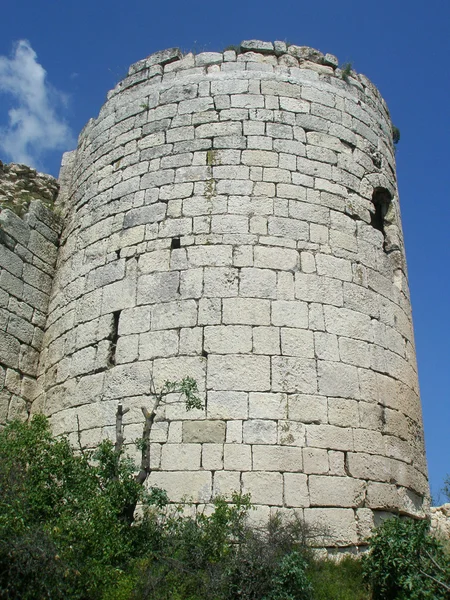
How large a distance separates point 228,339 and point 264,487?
141 cm

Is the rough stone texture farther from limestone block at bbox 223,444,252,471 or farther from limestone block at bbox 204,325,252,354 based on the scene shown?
limestone block at bbox 204,325,252,354

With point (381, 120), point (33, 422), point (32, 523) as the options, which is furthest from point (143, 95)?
point (32, 523)

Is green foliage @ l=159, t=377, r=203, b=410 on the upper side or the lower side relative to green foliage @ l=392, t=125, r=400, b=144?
lower

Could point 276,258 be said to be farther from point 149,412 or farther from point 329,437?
point 149,412

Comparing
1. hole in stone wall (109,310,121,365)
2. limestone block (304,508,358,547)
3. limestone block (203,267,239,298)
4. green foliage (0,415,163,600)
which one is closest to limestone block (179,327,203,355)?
limestone block (203,267,239,298)

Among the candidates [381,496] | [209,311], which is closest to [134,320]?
[209,311]

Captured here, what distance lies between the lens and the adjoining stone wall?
8.02 m

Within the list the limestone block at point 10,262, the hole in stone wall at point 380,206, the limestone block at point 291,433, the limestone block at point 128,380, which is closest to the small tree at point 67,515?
the limestone block at point 128,380

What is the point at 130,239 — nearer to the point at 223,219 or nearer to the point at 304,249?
the point at 223,219

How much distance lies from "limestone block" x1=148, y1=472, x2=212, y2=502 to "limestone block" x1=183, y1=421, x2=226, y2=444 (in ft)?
0.93

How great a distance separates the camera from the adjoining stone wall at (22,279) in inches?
316

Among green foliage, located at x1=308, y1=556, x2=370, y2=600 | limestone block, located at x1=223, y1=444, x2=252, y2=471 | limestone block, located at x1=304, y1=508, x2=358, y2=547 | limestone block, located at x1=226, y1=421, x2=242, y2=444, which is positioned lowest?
green foliage, located at x1=308, y1=556, x2=370, y2=600

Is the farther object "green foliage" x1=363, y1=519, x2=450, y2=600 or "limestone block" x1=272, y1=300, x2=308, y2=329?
"limestone block" x1=272, y1=300, x2=308, y2=329

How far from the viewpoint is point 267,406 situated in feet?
20.5
